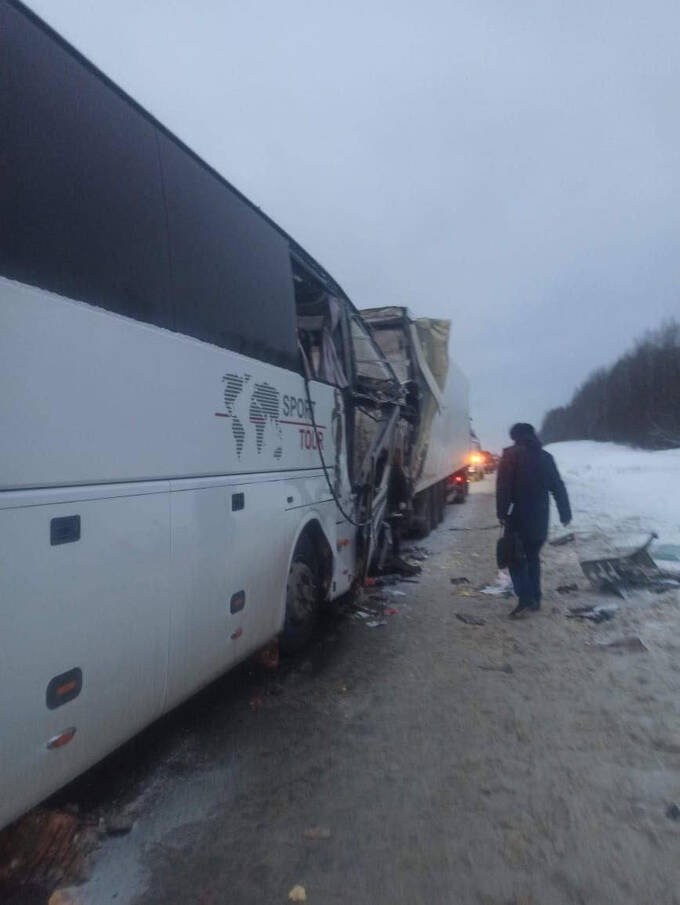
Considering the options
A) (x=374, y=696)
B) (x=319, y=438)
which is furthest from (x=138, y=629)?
(x=319, y=438)

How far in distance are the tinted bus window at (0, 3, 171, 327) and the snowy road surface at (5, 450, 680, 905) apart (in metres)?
2.56

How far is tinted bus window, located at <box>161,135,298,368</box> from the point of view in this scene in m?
4.15

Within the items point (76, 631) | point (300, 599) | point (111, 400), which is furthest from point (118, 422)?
point (300, 599)

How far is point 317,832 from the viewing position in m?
3.54

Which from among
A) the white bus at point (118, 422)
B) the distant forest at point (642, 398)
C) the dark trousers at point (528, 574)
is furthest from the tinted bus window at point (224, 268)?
the distant forest at point (642, 398)

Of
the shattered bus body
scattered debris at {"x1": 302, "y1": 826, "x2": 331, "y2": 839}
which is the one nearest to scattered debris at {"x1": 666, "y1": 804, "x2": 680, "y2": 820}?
scattered debris at {"x1": 302, "y1": 826, "x2": 331, "y2": 839}

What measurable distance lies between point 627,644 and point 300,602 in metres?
2.87

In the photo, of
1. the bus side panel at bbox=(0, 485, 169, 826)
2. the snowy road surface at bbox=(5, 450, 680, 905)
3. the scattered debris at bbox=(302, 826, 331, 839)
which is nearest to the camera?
the bus side panel at bbox=(0, 485, 169, 826)

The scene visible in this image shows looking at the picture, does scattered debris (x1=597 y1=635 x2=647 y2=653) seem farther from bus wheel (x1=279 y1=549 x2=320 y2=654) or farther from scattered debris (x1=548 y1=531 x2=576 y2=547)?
scattered debris (x1=548 y1=531 x2=576 y2=547)

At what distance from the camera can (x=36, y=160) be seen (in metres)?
2.95

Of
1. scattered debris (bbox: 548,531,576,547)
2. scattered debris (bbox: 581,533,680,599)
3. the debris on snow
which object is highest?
scattered debris (bbox: 581,533,680,599)

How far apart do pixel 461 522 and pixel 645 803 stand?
13.5 meters

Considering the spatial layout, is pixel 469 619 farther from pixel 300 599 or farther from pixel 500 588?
pixel 300 599

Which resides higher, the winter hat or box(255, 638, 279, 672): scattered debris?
the winter hat
